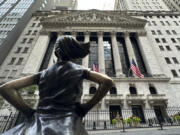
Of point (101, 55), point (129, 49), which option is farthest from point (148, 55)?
point (101, 55)

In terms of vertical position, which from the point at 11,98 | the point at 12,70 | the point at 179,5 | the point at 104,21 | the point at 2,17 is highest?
the point at 179,5

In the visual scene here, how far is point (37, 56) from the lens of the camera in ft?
80.8

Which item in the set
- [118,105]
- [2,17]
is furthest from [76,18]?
[118,105]

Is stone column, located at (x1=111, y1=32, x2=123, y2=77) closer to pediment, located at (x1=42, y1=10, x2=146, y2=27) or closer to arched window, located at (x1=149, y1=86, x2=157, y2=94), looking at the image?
pediment, located at (x1=42, y1=10, x2=146, y2=27)

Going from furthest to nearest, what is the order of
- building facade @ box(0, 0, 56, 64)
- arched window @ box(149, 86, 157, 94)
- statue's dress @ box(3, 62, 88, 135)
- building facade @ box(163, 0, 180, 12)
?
building facade @ box(163, 0, 180, 12) < building facade @ box(0, 0, 56, 64) < arched window @ box(149, 86, 157, 94) < statue's dress @ box(3, 62, 88, 135)

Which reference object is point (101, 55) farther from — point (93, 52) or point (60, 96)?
point (60, 96)

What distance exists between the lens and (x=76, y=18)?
33.1 meters

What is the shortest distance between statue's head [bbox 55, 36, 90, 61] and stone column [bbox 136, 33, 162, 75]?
22.9 m

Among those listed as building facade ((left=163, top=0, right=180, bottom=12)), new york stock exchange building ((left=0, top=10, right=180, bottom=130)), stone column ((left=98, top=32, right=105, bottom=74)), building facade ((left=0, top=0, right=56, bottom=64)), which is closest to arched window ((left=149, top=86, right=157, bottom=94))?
new york stock exchange building ((left=0, top=10, right=180, bottom=130))

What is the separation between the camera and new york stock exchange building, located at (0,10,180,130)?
1734 centimetres

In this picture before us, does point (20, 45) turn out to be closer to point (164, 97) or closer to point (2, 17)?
point (2, 17)

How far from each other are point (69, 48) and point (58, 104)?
3.38 ft

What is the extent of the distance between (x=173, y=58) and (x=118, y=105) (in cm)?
1850

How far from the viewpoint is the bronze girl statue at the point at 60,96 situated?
1.52 m
